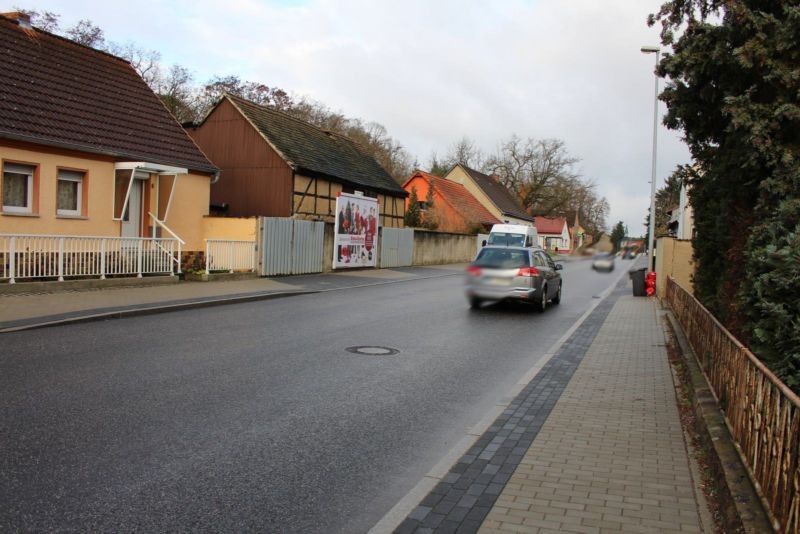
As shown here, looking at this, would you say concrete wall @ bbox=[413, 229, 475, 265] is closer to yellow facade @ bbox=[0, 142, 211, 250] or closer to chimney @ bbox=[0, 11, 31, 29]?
yellow facade @ bbox=[0, 142, 211, 250]

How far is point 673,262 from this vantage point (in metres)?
18.5

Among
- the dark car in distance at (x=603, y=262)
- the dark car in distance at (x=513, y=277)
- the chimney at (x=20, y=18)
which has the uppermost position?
the chimney at (x=20, y=18)

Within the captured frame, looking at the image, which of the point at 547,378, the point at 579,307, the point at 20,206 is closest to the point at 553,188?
the point at 579,307

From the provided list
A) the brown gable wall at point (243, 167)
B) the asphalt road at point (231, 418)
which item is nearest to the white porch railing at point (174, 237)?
the asphalt road at point (231, 418)

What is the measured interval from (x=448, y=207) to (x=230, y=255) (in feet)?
102

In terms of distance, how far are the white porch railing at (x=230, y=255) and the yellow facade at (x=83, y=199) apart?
7.34 ft

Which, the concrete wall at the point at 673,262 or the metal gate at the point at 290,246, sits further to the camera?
the metal gate at the point at 290,246

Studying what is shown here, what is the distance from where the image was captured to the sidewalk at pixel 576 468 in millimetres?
4008

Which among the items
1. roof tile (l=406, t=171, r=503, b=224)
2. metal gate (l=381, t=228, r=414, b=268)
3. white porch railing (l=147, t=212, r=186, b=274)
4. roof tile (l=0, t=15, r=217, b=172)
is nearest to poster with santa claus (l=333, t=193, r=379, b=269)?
metal gate (l=381, t=228, r=414, b=268)

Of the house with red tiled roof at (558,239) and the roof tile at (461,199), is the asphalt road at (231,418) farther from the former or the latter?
the roof tile at (461,199)

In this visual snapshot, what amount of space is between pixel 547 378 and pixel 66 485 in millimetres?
5644

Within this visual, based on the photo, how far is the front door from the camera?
20.1 metres

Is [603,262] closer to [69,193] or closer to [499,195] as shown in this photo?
[69,193]

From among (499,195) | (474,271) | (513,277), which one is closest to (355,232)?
(513,277)
